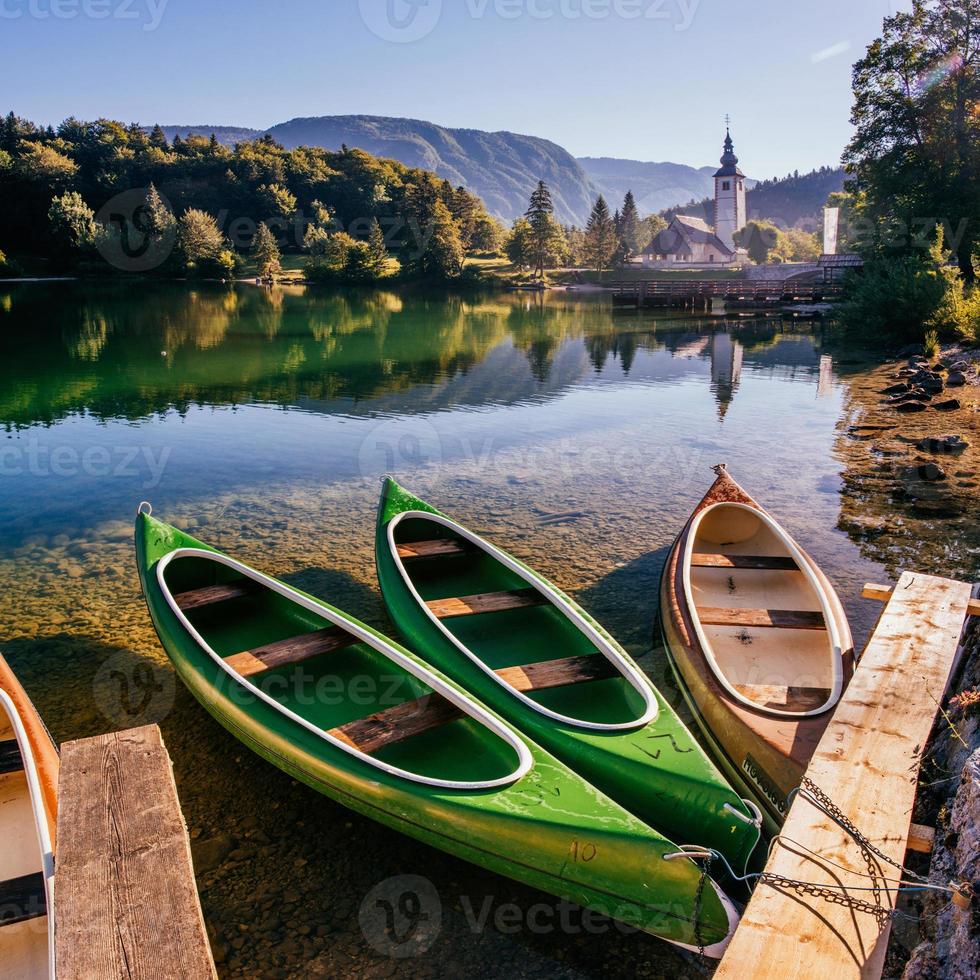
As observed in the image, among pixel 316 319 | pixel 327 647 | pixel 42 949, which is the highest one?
pixel 316 319

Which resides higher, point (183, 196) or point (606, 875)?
point (183, 196)

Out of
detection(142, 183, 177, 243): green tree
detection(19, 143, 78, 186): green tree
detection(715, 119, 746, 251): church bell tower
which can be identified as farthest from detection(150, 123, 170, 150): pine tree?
detection(715, 119, 746, 251): church bell tower

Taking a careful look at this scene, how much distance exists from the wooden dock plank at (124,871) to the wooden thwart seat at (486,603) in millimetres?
3055

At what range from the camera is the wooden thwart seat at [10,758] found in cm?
498

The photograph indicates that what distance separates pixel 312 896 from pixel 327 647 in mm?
2048

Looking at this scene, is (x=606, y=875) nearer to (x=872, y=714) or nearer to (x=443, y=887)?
(x=443, y=887)

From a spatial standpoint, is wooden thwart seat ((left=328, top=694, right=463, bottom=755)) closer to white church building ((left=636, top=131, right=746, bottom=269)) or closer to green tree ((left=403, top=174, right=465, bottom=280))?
green tree ((left=403, top=174, right=465, bottom=280))

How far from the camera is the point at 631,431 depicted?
19.2 metres

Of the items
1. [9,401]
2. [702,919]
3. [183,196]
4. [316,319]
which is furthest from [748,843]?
[183,196]

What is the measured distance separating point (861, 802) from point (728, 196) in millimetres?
119442

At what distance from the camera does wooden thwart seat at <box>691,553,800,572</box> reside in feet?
27.1

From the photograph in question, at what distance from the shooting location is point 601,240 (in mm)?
93812

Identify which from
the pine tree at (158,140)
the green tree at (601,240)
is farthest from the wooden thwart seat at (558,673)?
the pine tree at (158,140)

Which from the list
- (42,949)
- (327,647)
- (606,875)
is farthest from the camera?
(327,647)
